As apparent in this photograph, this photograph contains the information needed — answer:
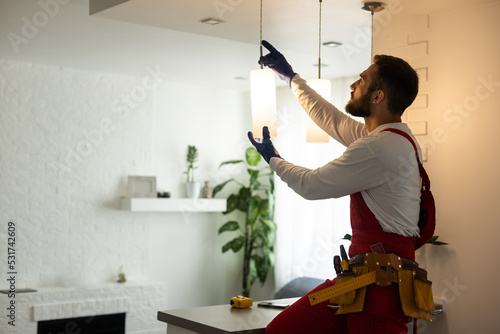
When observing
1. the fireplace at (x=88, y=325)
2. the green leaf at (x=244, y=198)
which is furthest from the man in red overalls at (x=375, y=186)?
the green leaf at (x=244, y=198)

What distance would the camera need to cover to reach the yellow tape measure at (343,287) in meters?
2.19

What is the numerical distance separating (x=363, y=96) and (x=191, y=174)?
4.51m

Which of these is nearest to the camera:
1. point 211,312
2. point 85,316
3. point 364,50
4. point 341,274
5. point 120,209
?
point 341,274

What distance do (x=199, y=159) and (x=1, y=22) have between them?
2.90 m

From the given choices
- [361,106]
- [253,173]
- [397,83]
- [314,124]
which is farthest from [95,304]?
[397,83]

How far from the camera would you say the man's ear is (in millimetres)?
2291

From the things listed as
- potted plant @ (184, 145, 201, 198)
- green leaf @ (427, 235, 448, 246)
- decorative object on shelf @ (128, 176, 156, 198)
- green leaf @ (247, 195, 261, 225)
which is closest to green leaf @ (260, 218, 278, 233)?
green leaf @ (247, 195, 261, 225)

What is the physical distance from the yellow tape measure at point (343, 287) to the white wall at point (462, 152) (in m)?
1.20

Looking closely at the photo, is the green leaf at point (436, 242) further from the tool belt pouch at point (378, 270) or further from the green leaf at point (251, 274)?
the green leaf at point (251, 274)

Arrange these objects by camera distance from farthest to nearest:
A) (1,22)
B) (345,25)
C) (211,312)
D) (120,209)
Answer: (120,209), (1,22), (345,25), (211,312)

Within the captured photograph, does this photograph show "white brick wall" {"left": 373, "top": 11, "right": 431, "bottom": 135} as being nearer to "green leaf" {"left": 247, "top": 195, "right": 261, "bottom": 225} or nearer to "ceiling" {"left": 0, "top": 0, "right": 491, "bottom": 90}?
"ceiling" {"left": 0, "top": 0, "right": 491, "bottom": 90}

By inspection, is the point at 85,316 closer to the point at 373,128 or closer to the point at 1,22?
the point at 1,22

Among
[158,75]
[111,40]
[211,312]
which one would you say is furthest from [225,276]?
[211,312]

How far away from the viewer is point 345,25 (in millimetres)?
3865
